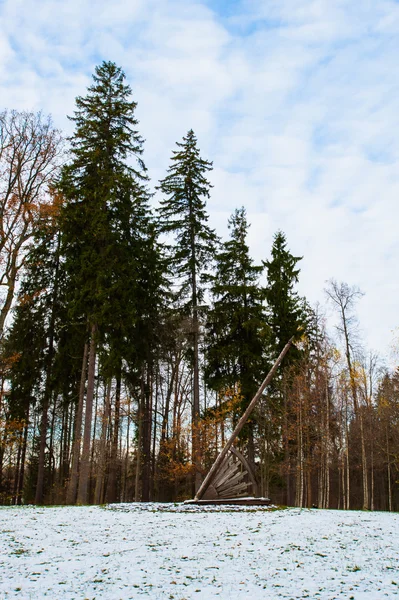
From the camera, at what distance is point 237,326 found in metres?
24.5

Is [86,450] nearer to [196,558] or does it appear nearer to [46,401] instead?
[46,401]

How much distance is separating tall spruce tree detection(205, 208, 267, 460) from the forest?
74 millimetres

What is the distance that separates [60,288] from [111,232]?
5359mm

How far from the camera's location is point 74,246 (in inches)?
805

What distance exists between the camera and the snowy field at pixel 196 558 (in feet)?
18.4

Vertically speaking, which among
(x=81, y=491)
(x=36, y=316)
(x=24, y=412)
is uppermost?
(x=36, y=316)

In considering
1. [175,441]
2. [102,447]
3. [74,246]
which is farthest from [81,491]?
[74,246]

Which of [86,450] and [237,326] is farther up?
[237,326]

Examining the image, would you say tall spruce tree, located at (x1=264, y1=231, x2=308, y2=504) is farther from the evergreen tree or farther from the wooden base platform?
the wooden base platform

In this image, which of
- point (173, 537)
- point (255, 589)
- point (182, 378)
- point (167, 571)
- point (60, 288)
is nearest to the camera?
point (255, 589)

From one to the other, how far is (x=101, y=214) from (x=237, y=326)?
9353 mm

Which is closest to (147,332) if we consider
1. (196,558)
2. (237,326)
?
(237,326)

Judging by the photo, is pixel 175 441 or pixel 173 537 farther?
pixel 175 441

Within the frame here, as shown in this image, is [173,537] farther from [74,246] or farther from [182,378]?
[182,378]
